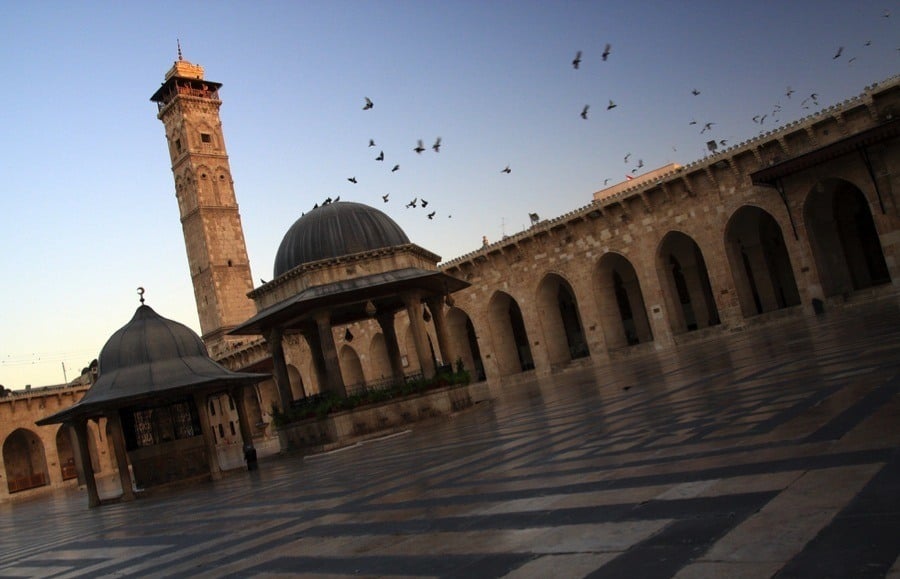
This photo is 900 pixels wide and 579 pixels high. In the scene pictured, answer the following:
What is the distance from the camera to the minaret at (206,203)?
53.7 m

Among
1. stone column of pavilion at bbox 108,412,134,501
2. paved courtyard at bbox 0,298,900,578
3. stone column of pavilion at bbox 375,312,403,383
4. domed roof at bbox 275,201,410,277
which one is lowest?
paved courtyard at bbox 0,298,900,578

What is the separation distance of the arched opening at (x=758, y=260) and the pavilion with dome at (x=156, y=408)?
1894 centimetres

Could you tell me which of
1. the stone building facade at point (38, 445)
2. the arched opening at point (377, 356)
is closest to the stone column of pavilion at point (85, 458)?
the arched opening at point (377, 356)

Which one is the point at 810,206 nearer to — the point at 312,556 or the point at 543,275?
the point at 543,275

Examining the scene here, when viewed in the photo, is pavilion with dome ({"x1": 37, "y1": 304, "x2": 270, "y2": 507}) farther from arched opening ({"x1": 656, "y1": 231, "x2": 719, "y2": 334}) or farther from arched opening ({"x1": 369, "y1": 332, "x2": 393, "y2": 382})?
arched opening ({"x1": 369, "y1": 332, "x2": 393, "y2": 382})

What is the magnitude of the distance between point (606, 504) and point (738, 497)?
0.86 metres

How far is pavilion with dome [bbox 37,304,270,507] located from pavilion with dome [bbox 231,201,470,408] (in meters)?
1.97

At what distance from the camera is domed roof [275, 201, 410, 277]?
20203mm

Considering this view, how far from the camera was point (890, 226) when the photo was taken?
2300 centimetres

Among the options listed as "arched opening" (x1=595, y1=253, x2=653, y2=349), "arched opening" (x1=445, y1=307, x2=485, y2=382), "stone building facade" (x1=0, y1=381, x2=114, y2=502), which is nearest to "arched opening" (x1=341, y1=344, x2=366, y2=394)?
"arched opening" (x1=445, y1=307, x2=485, y2=382)

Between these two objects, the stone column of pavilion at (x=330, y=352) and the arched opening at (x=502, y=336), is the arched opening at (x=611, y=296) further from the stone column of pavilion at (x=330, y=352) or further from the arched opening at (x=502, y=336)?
the stone column of pavilion at (x=330, y=352)

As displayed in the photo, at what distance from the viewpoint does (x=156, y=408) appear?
18703 mm

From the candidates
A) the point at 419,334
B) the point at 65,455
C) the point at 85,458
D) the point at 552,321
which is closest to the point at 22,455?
the point at 65,455

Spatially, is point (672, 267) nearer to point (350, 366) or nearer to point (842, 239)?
point (842, 239)
